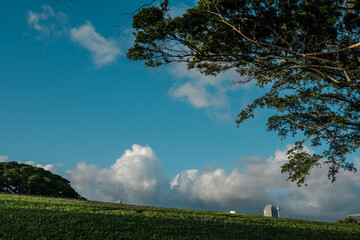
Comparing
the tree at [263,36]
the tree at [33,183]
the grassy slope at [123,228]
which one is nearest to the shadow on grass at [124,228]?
the grassy slope at [123,228]

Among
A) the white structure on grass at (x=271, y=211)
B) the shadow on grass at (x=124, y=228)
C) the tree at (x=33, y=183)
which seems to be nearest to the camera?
the shadow on grass at (x=124, y=228)

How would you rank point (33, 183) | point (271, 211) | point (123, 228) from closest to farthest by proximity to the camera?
point (123, 228)
point (271, 211)
point (33, 183)

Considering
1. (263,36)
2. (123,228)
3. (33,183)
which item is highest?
(263,36)

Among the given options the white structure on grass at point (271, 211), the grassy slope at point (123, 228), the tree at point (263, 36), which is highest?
the tree at point (263, 36)

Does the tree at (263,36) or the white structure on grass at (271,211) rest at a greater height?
the tree at (263,36)

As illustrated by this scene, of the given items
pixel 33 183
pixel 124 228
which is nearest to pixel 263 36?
pixel 124 228

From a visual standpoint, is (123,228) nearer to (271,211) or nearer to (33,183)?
(271,211)

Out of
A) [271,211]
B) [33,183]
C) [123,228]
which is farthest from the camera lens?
[33,183]

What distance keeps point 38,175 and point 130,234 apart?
19.0 metres

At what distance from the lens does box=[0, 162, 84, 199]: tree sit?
23.9 meters

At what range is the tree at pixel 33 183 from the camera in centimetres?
2391

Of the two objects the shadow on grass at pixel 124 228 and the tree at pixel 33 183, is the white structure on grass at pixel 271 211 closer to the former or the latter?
the shadow on grass at pixel 124 228

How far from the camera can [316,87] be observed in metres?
16.0

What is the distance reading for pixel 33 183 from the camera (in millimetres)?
24000
